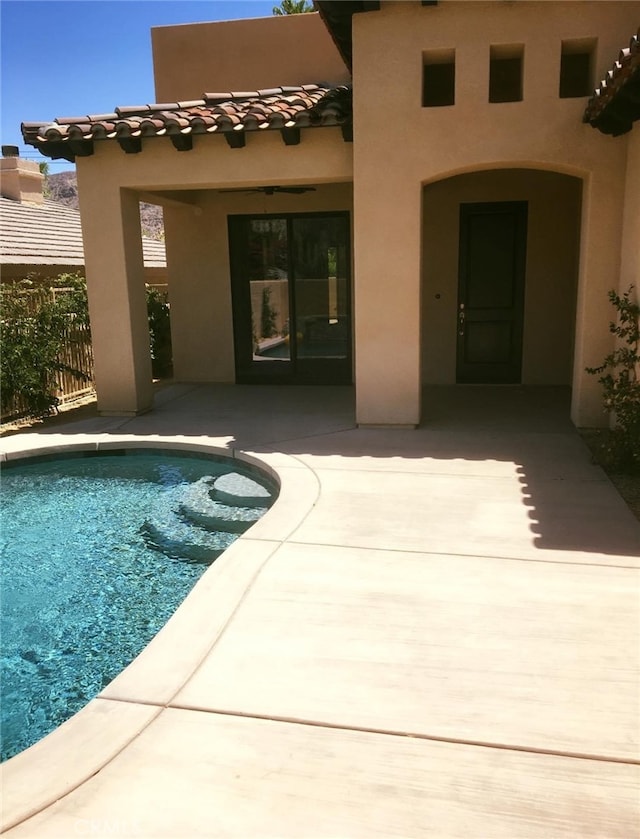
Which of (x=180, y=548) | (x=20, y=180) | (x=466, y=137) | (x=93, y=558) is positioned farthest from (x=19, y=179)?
(x=180, y=548)

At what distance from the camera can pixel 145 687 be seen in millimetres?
3613

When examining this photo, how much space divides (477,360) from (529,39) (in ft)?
18.1

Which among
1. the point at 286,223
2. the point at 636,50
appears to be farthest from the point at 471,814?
the point at 286,223

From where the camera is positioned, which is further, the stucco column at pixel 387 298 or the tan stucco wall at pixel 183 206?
the tan stucco wall at pixel 183 206

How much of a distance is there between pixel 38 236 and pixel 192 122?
8028 mm

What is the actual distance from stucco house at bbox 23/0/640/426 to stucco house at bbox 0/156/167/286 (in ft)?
10.4

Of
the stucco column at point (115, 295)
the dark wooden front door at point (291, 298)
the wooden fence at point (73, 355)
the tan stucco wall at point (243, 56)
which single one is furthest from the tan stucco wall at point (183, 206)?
the tan stucco wall at point (243, 56)

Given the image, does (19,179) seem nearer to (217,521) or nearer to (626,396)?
(217,521)

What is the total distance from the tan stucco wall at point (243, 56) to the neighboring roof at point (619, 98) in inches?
236

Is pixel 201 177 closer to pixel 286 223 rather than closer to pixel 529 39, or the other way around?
pixel 286 223

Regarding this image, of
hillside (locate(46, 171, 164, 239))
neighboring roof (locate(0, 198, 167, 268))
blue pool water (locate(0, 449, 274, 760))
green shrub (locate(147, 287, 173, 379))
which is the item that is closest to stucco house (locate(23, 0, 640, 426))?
green shrub (locate(147, 287, 173, 379))

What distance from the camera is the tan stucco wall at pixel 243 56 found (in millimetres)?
12523

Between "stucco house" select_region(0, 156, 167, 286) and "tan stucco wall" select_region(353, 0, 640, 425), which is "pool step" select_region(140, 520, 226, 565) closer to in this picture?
"tan stucco wall" select_region(353, 0, 640, 425)

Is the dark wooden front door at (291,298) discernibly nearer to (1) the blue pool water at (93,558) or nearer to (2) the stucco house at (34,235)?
(2) the stucco house at (34,235)
